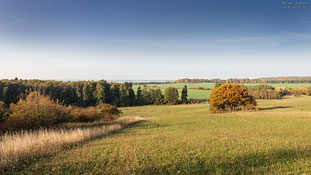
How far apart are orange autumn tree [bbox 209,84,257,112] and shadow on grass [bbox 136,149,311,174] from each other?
39405mm

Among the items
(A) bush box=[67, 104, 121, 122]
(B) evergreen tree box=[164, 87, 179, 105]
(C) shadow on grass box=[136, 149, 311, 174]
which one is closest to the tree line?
(B) evergreen tree box=[164, 87, 179, 105]

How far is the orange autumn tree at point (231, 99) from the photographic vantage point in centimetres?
4372

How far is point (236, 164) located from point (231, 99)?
1670 inches

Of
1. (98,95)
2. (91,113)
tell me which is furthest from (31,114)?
(98,95)

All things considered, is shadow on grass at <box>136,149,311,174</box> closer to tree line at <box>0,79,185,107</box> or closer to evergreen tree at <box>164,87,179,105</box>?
tree line at <box>0,79,185,107</box>

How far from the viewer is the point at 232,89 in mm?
44875

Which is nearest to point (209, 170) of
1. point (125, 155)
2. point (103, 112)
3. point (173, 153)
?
point (173, 153)

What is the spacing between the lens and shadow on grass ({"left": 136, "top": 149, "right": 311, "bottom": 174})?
5578mm

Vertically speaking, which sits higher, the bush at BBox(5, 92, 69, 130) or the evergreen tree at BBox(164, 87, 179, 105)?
the bush at BBox(5, 92, 69, 130)

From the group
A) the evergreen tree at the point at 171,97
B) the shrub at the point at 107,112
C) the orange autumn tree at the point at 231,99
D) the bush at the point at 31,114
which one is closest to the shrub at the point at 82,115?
the shrub at the point at 107,112

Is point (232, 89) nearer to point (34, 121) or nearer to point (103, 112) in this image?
point (103, 112)

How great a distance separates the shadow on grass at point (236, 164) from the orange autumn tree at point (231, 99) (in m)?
39.4

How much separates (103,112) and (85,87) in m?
55.5

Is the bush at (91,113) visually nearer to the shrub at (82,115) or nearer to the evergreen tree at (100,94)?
the shrub at (82,115)
